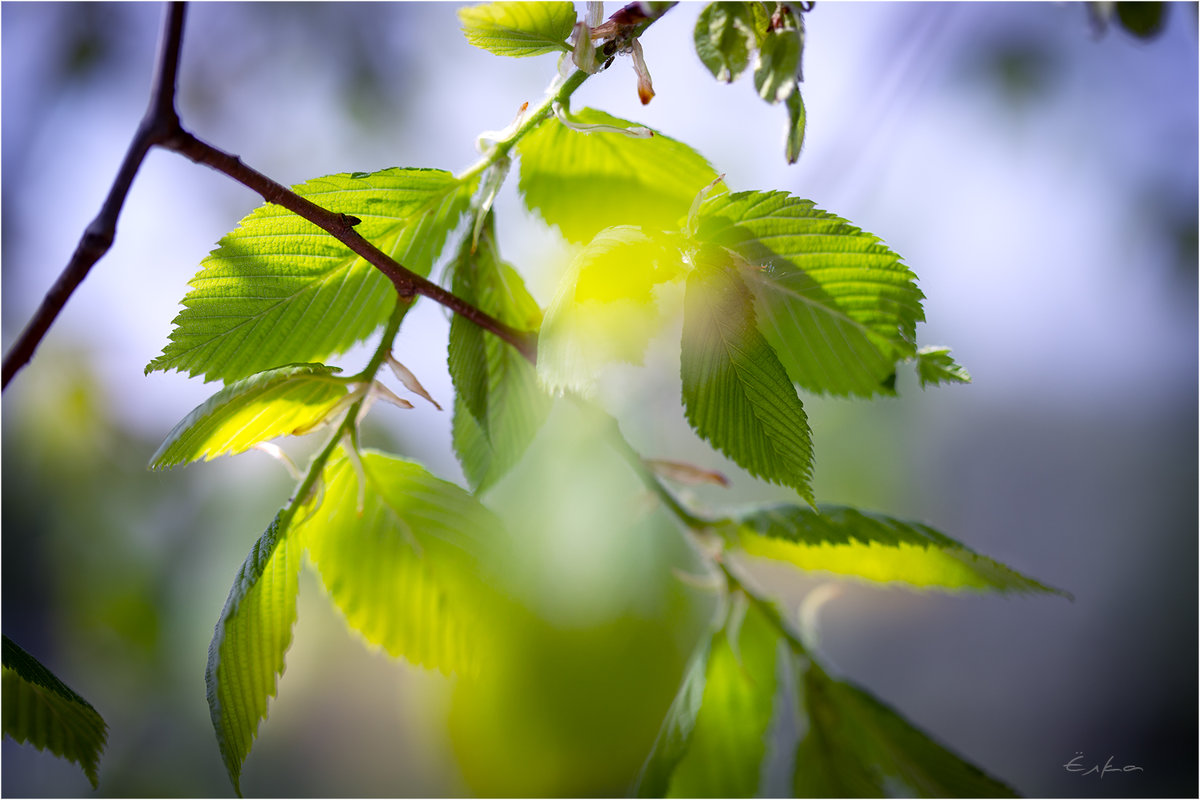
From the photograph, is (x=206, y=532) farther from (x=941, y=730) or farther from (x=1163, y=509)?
(x=1163, y=509)

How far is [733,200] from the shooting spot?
0.66ft

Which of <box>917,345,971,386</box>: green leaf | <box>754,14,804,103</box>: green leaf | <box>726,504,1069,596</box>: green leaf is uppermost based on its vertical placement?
<box>754,14,804,103</box>: green leaf

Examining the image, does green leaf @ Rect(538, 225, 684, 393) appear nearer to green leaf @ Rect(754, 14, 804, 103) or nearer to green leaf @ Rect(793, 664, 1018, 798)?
green leaf @ Rect(754, 14, 804, 103)

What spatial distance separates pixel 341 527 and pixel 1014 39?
76cm

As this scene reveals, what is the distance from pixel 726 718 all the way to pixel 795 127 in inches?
8.9

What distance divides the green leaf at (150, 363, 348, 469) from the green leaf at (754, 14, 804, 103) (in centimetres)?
14

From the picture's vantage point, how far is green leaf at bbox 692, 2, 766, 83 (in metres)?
0.18

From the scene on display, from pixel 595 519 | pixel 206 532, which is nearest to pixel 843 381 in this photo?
pixel 595 519

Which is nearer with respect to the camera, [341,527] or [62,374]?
[341,527]

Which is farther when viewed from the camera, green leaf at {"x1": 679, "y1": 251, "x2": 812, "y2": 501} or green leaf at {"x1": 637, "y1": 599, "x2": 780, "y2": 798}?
green leaf at {"x1": 637, "y1": 599, "x2": 780, "y2": 798}

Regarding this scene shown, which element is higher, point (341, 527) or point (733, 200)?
point (733, 200)

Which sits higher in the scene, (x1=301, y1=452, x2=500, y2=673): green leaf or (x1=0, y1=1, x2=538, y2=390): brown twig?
(x1=0, y1=1, x2=538, y2=390): brown twig

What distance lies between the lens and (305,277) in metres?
0.22

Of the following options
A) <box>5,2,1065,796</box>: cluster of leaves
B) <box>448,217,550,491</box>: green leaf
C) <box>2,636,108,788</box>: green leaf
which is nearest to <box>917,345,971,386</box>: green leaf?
<box>5,2,1065,796</box>: cluster of leaves
